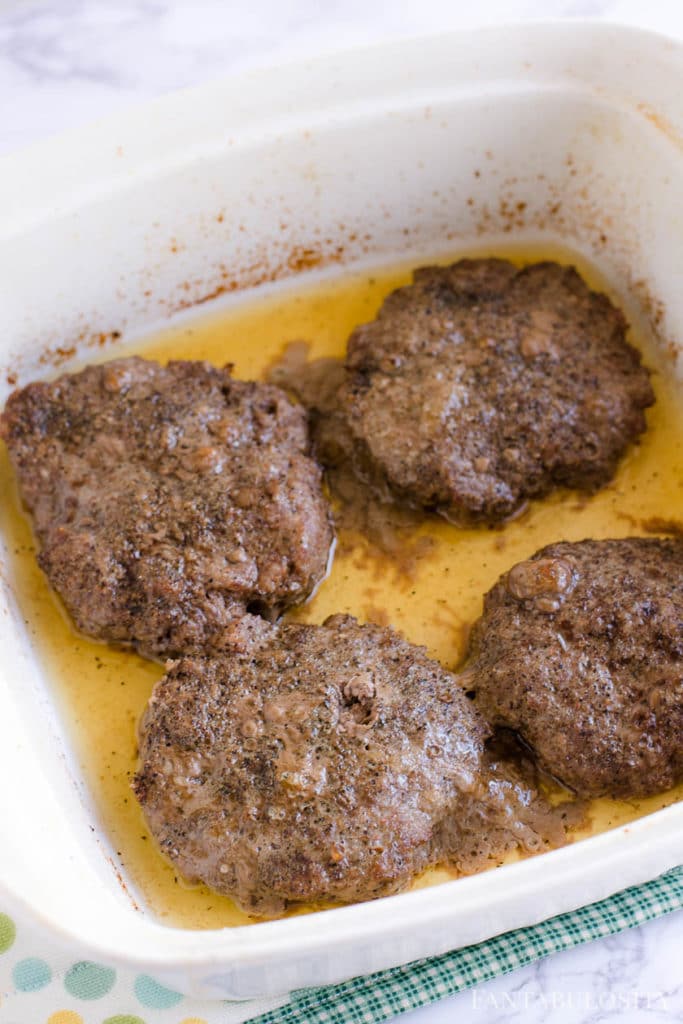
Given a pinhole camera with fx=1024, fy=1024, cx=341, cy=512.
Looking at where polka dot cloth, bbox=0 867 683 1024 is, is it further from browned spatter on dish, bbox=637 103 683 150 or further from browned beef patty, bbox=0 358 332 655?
browned spatter on dish, bbox=637 103 683 150

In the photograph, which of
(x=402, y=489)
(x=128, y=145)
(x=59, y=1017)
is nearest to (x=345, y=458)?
(x=402, y=489)

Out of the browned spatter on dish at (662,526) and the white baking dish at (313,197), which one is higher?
the white baking dish at (313,197)

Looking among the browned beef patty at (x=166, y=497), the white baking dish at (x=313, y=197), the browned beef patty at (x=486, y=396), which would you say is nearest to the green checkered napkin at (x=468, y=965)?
the white baking dish at (x=313, y=197)

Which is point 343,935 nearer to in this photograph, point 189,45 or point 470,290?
point 470,290

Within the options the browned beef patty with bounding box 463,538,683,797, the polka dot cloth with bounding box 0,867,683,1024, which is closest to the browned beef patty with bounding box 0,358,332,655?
the browned beef patty with bounding box 463,538,683,797

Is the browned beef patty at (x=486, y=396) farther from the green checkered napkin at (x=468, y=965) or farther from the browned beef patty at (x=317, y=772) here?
the green checkered napkin at (x=468, y=965)

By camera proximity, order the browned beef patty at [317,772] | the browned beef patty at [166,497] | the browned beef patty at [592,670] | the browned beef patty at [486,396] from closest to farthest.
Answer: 1. the browned beef patty at [317,772]
2. the browned beef patty at [592,670]
3. the browned beef patty at [166,497]
4. the browned beef patty at [486,396]
